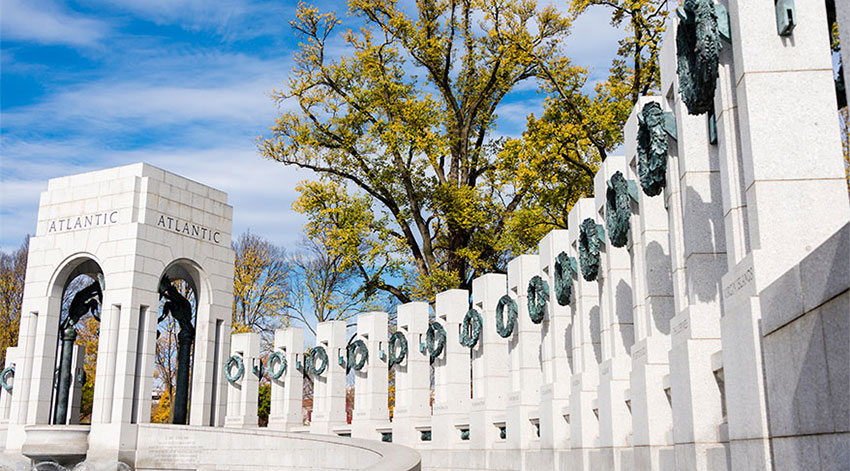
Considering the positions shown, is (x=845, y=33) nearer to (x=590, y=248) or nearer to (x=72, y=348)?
(x=590, y=248)

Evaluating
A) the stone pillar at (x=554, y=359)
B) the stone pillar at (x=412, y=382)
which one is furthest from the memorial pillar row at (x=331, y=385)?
the stone pillar at (x=554, y=359)

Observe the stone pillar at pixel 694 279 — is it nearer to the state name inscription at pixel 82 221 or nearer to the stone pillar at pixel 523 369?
the stone pillar at pixel 523 369

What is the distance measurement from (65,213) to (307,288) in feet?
55.7

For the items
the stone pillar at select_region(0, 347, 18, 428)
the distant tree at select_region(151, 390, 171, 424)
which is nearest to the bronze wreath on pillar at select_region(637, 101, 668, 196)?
the stone pillar at select_region(0, 347, 18, 428)

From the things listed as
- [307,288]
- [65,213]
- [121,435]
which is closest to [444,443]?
[121,435]

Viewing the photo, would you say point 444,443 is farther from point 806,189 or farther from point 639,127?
point 806,189

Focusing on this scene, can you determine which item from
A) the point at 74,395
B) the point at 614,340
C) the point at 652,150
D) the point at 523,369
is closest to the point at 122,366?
the point at 74,395

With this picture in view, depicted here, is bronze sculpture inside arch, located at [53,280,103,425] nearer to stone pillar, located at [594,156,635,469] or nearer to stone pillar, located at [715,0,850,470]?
stone pillar, located at [594,156,635,469]

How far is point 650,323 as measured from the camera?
1223 cm

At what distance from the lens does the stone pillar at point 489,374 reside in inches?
774

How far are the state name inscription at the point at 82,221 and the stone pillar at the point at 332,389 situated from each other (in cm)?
699

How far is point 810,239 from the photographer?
7.78 metres

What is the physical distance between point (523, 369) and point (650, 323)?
7.11 m

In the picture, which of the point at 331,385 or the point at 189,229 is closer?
the point at 331,385
